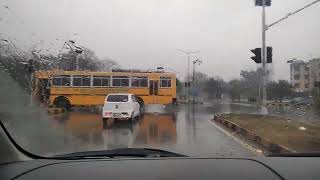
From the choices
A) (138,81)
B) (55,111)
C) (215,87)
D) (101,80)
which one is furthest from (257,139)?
(55,111)

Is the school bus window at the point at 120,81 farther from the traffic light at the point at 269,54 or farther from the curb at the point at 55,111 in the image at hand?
the traffic light at the point at 269,54

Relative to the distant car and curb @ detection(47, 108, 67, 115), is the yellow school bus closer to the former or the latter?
curb @ detection(47, 108, 67, 115)

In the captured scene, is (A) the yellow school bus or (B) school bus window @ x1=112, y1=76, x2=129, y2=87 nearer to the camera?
(A) the yellow school bus

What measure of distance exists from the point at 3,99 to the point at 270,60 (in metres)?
14.5

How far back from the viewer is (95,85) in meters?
13.0

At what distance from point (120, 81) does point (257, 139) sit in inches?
149

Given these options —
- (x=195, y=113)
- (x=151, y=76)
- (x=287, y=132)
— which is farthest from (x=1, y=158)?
(x=195, y=113)

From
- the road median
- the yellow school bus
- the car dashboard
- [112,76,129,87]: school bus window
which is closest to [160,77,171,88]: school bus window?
the yellow school bus

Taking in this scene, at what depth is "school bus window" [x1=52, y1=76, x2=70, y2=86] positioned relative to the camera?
1003cm

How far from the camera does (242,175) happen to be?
11.0 ft


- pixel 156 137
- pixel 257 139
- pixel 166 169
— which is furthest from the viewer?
pixel 156 137

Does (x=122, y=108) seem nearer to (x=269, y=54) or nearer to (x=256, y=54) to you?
(x=256, y=54)

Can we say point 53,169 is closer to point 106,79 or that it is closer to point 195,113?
point 106,79

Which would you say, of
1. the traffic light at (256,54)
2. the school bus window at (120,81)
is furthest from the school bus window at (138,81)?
the traffic light at (256,54)
